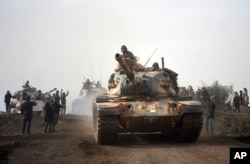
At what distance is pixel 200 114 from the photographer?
45.1 feet

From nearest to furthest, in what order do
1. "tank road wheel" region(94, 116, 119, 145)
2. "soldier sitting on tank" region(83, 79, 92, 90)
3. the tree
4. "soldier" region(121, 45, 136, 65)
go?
"tank road wheel" region(94, 116, 119, 145) < "soldier" region(121, 45, 136, 65) < the tree < "soldier sitting on tank" region(83, 79, 92, 90)

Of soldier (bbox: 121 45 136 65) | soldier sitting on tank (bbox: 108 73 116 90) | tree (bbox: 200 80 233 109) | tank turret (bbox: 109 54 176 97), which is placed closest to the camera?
tank turret (bbox: 109 54 176 97)

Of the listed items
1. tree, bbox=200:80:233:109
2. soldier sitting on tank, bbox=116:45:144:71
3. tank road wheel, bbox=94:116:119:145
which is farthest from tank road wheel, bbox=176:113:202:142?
tree, bbox=200:80:233:109

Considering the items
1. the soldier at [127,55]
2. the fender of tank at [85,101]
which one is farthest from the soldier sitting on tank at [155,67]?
the fender of tank at [85,101]

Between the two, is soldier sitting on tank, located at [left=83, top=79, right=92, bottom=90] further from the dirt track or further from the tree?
the dirt track

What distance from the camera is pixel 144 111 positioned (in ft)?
45.0

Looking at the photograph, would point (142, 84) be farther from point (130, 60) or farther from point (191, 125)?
point (191, 125)

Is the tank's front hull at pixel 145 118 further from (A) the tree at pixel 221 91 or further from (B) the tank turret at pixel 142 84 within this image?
(A) the tree at pixel 221 91

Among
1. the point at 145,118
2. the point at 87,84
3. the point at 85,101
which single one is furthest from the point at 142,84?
the point at 87,84

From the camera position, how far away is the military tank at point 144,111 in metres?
13.3

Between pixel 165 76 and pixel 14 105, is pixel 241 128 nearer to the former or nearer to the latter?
pixel 165 76

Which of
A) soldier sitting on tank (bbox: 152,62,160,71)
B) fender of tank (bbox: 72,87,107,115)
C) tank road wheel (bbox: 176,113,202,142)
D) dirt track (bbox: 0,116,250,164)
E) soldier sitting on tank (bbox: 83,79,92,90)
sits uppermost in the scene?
soldier sitting on tank (bbox: 83,79,92,90)

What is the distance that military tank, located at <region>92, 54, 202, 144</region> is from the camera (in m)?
13.3

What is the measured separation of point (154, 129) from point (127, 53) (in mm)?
3954
